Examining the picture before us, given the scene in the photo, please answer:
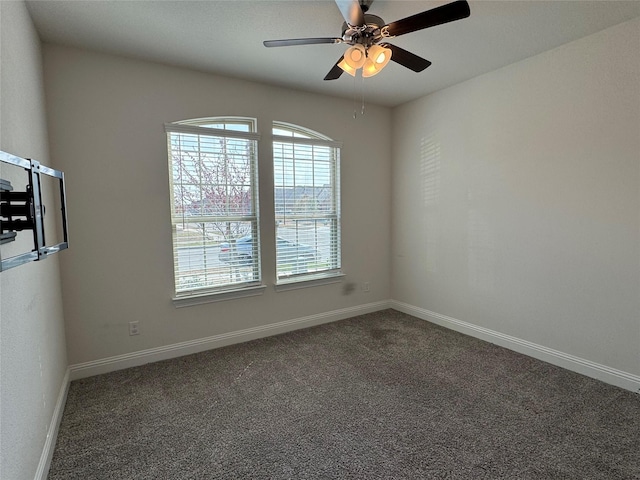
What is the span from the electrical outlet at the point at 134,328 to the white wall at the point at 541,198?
10.3 ft

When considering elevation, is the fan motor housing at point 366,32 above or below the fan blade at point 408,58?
above

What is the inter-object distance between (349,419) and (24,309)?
1934 millimetres

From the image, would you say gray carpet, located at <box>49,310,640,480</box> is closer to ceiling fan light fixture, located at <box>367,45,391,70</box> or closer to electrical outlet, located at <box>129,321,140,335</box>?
electrical outlet, located at <box>129,321,140,335</box>

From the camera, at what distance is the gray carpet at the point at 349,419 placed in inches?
70.3

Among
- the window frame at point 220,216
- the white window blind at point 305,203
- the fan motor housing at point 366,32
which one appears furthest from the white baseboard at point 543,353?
the fan motor housing at point 366,32

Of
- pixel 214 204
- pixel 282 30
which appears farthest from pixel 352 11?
pixel 214 204

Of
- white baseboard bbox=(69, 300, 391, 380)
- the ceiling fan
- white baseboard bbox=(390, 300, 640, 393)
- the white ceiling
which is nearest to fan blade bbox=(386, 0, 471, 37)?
the ceiling fan

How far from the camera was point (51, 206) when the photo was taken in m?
2.42

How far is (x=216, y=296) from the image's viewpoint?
3.32 metres

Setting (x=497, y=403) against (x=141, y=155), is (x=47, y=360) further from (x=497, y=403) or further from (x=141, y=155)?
(x=497, y=403)

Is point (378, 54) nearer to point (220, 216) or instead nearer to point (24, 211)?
point (24, 211)

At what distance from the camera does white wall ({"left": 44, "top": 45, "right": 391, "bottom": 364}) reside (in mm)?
2674

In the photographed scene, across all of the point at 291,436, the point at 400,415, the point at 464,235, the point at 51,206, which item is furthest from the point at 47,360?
the point at 464,235

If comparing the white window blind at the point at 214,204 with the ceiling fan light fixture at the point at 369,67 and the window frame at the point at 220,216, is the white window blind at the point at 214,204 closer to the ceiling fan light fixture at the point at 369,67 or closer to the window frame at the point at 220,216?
the window frame at the point at 220,216
